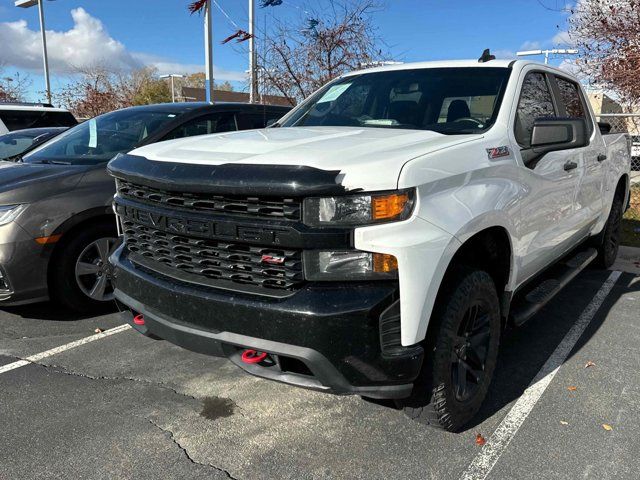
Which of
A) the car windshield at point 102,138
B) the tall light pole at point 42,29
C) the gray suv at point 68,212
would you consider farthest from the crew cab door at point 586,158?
the tall light pole at point 42,29

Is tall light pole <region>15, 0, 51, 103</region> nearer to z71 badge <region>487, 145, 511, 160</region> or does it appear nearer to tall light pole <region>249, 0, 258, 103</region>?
tall light pole <region>249, 0, 258, 103</region>

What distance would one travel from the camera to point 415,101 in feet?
12.1

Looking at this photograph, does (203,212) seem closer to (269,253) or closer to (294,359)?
(269,253)

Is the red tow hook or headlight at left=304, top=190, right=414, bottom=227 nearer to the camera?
headlight at left=304, top=190, right=414, bottom=227

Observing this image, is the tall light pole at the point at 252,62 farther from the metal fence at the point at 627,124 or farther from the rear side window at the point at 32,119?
the metal fence at the point at 627,124

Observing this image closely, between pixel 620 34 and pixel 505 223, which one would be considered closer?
pixel 505 223

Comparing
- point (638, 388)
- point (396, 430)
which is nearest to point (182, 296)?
point (396, 430)

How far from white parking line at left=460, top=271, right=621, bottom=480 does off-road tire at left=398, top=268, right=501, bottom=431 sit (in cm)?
19

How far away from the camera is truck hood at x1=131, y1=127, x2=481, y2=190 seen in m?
Answer: 2.25

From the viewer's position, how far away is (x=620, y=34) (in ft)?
34.1

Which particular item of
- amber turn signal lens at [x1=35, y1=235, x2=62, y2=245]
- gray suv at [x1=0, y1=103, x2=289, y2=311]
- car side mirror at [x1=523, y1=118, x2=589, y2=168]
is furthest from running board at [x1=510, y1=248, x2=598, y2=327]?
amber turn signal lens at [x1=35, y1=235, x2=62, y2=245]

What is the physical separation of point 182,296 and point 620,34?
11.0 m

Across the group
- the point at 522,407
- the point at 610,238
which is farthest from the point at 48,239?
the point at 610,238

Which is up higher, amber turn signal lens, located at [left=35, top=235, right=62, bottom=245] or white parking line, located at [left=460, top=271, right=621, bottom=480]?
amber turn signal lens, located at [left=35, top=235, right=62, bottom=245]
